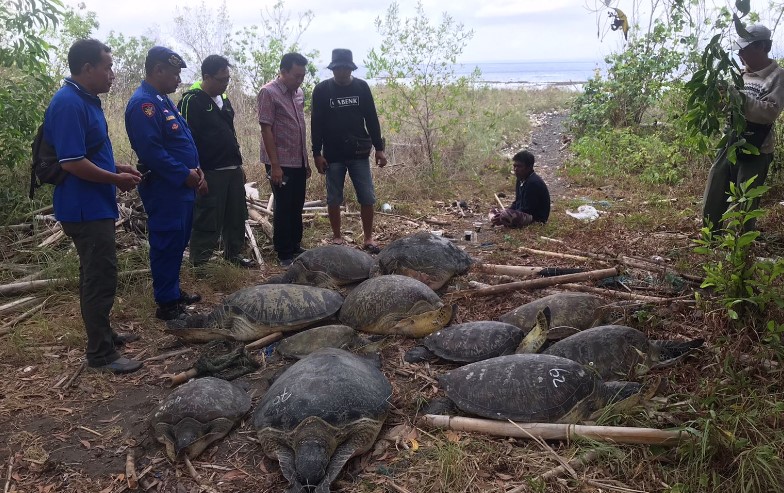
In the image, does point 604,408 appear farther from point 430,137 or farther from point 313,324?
point 430,137

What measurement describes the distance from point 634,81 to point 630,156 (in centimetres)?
305


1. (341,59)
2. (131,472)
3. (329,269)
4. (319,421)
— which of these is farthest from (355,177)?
(131,472)

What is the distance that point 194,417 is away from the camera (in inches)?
122

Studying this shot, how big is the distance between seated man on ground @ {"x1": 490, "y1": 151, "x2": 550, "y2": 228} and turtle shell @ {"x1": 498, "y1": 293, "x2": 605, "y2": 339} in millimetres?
2883

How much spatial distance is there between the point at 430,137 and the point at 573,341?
7.66 m

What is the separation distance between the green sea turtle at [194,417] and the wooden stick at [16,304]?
2.59 metres

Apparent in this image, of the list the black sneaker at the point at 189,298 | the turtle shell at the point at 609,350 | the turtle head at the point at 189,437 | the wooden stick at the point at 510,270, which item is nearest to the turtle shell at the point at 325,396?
the turtle head at the point at 189,437

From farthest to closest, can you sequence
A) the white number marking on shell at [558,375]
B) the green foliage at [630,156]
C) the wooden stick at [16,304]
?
the green foliage at [630,156]
the wooden stick at [16,304]
the white number marking on shell at [558,375]

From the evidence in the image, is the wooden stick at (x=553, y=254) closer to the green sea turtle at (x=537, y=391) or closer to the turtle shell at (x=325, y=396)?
the green sea turtle at (x=537, y=391)

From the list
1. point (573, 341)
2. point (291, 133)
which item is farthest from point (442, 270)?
point (291, 133)

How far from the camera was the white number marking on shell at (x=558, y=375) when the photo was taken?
304cm

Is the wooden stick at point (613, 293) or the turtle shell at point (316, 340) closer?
the turtle shell at point (316, 340)

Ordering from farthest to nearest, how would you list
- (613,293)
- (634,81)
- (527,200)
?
(634,81) → (527,200) → (613,293)

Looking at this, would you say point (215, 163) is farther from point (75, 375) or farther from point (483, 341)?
point (483, 341)
